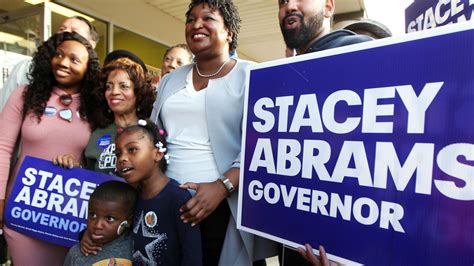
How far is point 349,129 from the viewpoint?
1.03m

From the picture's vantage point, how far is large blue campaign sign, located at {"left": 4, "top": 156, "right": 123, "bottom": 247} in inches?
69.1

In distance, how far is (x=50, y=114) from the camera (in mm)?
1880

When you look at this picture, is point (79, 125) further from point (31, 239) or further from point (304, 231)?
point (304, 231)

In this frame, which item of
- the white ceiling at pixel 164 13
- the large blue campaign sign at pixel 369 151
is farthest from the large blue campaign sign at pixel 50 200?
the white ceiling at pixel 164 13

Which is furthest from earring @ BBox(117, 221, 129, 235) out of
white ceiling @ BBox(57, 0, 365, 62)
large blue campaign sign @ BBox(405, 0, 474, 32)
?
white ceiling @ BBox(57, 0, 365, 62)

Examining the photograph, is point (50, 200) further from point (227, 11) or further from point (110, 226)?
point (227, 11)

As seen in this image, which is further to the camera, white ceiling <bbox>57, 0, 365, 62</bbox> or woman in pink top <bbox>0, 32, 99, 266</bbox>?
white ceiling <bbox>57, 0, 365, 62</bbox>

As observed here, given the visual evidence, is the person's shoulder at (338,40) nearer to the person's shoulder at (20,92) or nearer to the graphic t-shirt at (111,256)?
the graphic t-shirt at (111,256)

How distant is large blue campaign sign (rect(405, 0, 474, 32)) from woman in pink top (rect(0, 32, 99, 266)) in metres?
1.82

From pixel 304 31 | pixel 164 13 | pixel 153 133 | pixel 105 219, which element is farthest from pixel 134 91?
pixel 164 13

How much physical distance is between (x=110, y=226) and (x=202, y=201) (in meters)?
0.47

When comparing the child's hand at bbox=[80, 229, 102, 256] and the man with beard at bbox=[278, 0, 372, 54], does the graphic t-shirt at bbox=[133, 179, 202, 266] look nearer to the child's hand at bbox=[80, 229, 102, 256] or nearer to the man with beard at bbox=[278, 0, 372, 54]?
the child's hand at bbox=[80, 229, 102, 256]

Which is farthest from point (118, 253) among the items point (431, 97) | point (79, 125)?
point (431, 97)

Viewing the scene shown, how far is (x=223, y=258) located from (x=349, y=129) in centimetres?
78
